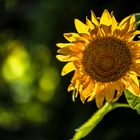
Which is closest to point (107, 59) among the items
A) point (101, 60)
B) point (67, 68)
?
point (101, 60)

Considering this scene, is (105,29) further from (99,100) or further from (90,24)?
(99,100)

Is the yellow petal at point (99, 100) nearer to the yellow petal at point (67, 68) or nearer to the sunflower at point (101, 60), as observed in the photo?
the sunflower at point (101, 60)

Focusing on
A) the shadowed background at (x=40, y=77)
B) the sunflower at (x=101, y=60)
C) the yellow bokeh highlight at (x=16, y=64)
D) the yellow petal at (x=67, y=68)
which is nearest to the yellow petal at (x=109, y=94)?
the sunflower at (x=101, y=60)

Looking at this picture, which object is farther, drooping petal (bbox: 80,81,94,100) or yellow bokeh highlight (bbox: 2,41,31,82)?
yellow bokeh highlight (bbox: 2,41,31,82)

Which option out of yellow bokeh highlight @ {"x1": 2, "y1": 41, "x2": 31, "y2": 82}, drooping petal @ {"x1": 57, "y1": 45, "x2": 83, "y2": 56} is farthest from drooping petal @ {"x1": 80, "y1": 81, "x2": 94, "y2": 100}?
yellow bokeh highlight @ {"x1": 2, "y1": 41, "x2": 31, "y2": 82}

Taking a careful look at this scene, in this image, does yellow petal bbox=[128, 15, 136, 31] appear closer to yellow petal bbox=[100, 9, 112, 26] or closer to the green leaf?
yellow petal bbox=[100, 9, 112, 26]

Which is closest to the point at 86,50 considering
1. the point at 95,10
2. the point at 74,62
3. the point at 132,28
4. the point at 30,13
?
the point at 74,62

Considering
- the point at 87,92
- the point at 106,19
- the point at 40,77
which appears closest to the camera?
the point at 106,19
